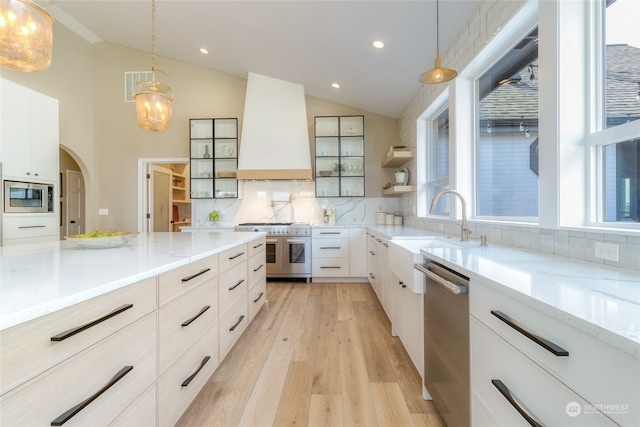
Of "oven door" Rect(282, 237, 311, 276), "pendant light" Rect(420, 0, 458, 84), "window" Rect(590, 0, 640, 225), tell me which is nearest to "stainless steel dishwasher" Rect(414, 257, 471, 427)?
"window" Rect(590, 0, 640, 225)

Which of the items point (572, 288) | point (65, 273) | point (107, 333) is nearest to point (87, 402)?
point (107, 333)

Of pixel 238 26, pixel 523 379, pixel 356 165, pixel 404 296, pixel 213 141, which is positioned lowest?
pixel 404 296

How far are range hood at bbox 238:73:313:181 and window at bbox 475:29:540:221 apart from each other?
2.67 metres

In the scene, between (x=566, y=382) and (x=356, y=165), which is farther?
(x=356, y=165)

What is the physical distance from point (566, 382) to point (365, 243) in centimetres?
352

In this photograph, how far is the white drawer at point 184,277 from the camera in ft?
3.98

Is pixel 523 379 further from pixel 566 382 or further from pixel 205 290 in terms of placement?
Result: pixel 205 290

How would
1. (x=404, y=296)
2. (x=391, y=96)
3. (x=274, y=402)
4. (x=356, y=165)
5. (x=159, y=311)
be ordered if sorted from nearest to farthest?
(x=159, y=311) < (x=274, y=402) < (x=404, y=296) < (x=391, y=96) < (x=356, y=165)

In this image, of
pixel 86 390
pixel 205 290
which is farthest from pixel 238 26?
pixel 86 390

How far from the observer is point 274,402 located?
5.05ft

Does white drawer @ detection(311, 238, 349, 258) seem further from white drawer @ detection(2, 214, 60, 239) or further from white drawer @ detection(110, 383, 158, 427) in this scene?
white drawer @ detection(2, 214, 60, 239)

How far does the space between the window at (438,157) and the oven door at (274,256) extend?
2319 millimetres
